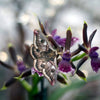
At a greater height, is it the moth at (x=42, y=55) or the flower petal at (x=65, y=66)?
the moth at (x=42, y=55)

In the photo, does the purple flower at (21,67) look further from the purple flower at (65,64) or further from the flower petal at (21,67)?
the purple flower at (65,64)

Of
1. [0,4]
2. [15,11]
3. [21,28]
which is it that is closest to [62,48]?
[21,28]

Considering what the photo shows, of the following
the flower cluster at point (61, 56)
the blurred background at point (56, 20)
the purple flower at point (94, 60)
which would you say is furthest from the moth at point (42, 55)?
the blurred background at point (56, 20)

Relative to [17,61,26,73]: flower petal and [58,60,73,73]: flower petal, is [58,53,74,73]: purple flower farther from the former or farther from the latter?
[17,61,26,73]: flower petal

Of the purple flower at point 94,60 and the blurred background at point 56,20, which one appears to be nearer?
the purple flower at point 94,60

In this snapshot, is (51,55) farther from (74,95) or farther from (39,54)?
(74,95)

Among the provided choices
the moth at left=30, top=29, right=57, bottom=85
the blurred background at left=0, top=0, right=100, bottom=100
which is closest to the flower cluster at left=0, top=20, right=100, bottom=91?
the moth at left=30, top=29, right=57, bottom=85

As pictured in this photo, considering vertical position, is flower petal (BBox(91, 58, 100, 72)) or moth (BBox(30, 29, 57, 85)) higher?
moth (BBox(30, 29, 57, 85))

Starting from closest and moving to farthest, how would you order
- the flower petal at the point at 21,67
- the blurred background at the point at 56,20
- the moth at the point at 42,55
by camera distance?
the moth at the point at 42,55
the flower petal at the point at 21,67
the blurred background at the point at 56,20

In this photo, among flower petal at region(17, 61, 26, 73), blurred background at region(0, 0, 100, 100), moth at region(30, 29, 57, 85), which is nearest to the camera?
moth at region(30, 29, 57, 85)

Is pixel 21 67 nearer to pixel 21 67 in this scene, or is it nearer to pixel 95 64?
pixel 21 67

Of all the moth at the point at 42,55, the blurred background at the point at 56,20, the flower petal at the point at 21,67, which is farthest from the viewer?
the blurred background at the point at 56,20

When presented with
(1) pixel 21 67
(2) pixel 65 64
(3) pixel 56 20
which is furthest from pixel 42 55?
(3) pixel 56 20
